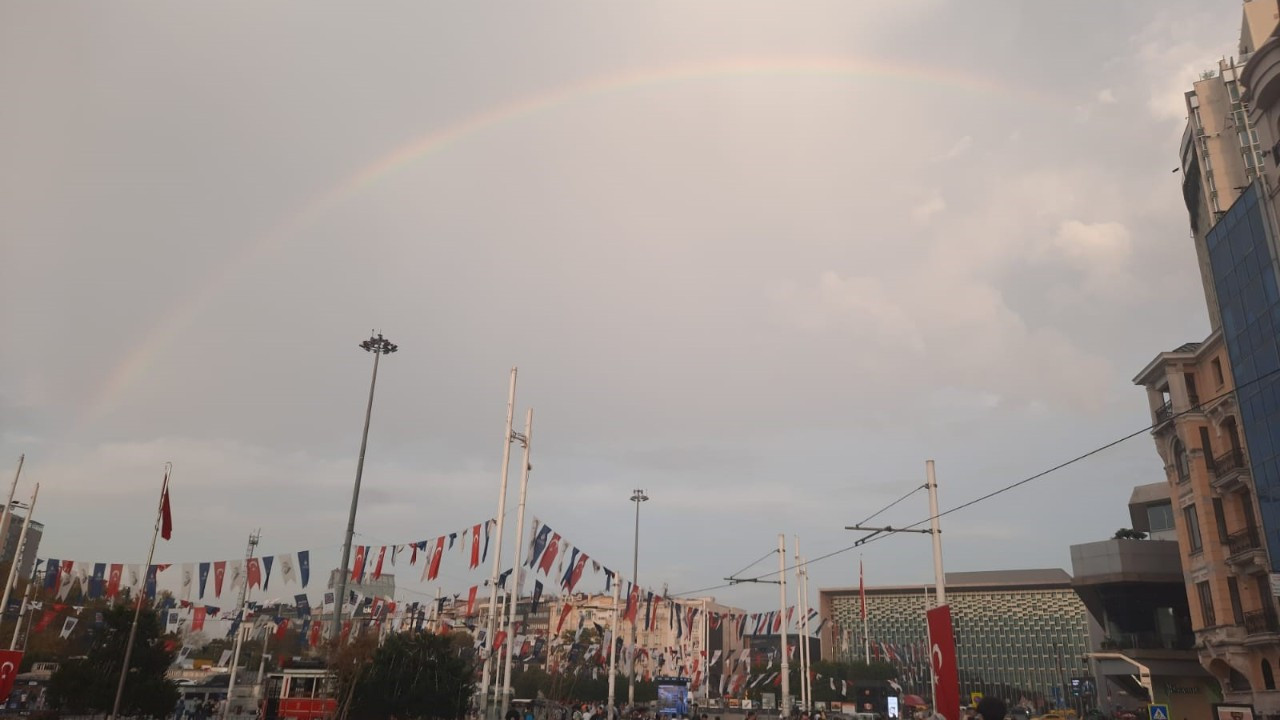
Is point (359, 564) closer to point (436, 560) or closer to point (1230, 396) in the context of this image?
point (436, 560)

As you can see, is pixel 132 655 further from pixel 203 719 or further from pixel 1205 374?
pixel 1205 374

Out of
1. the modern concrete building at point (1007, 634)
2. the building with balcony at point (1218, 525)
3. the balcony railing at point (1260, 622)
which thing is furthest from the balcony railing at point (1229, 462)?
the modern concrete building at point (1007, 634)

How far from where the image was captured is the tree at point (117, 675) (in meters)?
30.5

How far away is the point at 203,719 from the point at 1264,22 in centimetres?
7139

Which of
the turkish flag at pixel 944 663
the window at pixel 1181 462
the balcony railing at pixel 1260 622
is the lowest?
the turkish flag at pixel 944 663

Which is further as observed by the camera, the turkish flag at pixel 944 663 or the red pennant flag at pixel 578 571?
the red pennant flag at pixel 578 571

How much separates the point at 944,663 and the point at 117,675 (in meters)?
31.2

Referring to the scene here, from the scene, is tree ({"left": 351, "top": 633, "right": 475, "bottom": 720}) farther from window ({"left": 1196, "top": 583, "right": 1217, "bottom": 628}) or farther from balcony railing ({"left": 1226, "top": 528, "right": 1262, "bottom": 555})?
window ({"left": 1196, "top": 583, "right": 1217, "bottom": 628})

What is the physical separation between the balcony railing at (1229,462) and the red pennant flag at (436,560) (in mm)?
37409

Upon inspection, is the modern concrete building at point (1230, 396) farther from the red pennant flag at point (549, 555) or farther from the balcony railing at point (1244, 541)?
the red pennant flag at point (549, 555)

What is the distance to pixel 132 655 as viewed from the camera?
3122 cm

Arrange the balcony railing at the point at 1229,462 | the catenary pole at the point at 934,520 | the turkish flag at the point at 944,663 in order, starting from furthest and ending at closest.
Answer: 1. the balcony railing at the point at 1229,462
2. the catenary pole at the point at 934,520
3. the turkish flag at the point at 944,663

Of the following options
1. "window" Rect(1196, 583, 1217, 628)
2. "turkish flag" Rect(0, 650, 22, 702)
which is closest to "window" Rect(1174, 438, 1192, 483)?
"window" Rect(1196, 583, 1217, 628)

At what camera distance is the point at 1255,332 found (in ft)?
117
